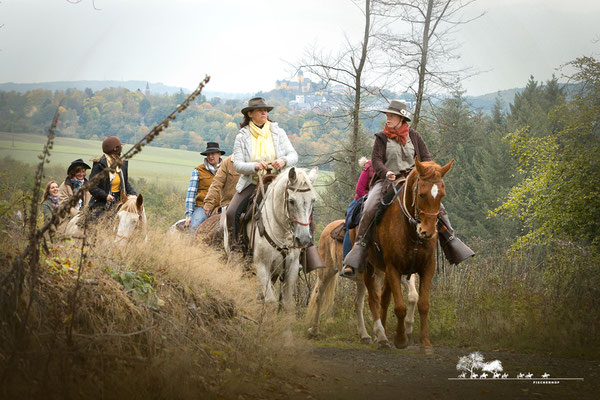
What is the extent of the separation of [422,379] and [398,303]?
1983 mm

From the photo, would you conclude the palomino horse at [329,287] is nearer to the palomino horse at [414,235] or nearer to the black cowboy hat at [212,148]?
the palomino horse at [414,235]

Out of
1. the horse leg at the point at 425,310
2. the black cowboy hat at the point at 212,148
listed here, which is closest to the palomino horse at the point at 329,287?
the horse leg at the point at 425,310

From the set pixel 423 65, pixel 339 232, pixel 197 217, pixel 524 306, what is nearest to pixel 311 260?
pixel 339 232

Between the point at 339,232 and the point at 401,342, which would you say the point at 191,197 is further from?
the point at 401,342

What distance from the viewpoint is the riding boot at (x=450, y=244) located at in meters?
10.1

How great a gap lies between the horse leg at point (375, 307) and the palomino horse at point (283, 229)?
1.70 meters

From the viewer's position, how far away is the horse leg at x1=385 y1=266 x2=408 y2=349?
381 inches

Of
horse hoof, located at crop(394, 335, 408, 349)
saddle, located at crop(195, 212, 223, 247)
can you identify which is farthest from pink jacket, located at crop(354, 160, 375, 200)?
horse hoof, located at crop(394, 335, 408, 349)

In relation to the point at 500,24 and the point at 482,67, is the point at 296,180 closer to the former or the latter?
the point at 482,67

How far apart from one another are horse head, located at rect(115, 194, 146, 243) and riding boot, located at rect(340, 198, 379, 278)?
358 centimetres

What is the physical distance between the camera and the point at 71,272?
6535mm

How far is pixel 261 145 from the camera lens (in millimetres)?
10594

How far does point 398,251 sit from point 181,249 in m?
3.12

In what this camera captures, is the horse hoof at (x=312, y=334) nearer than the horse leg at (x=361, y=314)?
No
